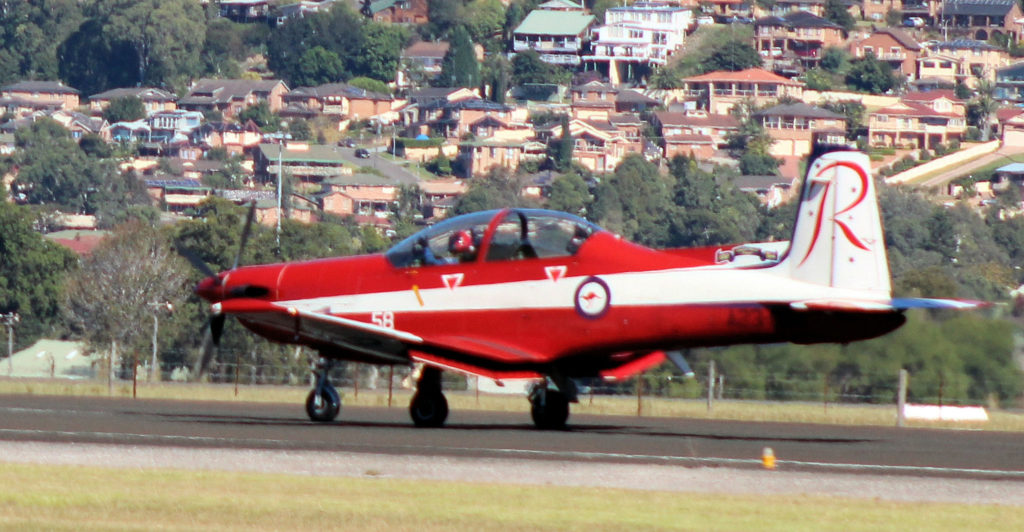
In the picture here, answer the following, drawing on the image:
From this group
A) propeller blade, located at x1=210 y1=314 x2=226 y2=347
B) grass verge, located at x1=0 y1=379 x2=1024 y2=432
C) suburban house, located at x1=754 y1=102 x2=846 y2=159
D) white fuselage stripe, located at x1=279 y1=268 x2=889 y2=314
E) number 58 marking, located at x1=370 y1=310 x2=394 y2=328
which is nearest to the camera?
white fuselage stripe, located at x1=279 y1=268 x2=889 y2=314

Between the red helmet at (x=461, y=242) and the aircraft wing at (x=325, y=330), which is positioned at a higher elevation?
the red helmet at (x=461, y=242)

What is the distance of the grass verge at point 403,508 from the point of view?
43.6 feet

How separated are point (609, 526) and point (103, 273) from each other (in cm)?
5970

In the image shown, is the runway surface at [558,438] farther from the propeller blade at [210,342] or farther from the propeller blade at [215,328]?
the propeller blade at [215,328]

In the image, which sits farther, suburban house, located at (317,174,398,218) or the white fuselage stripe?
suburban house, located at (317,174,398,218)

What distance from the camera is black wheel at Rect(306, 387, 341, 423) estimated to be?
2181 cm

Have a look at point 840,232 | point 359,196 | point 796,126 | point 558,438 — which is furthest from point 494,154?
point 840,232

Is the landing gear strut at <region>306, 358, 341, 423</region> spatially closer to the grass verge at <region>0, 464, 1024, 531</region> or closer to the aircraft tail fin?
the aircraft tail fin

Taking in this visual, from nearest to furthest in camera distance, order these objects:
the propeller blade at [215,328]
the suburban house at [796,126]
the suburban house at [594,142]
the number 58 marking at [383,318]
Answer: the number 58 marking at [383,318] < the propeller blade at [215,328] < the suburban house at [594,142] < the suburban house at [796,126]

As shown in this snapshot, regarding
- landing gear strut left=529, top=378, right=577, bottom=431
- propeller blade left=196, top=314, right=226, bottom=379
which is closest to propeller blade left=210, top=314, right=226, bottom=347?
propeller blade left=196, top=314, right=226, bottom=379

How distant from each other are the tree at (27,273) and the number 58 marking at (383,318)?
54214mm

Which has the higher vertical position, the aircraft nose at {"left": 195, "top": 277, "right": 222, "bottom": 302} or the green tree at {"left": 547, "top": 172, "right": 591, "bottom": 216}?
the aircraft nose at {"left": 195, "top": 277, "right": 222, "bottom": 302}

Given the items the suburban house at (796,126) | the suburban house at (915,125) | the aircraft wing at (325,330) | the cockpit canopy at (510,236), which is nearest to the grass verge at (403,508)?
the aircraft wing at (325,330)

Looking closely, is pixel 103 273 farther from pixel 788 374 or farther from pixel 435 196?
pixel 435 196
